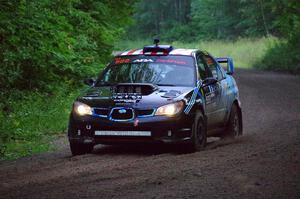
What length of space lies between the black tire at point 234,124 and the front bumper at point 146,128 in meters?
2.46

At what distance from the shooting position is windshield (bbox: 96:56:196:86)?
12.4 meters

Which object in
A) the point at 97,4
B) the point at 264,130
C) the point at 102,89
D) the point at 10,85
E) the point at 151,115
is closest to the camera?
the point at 151,115

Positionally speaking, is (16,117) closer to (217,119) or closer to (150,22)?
(217,119)

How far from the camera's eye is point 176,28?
301 ft

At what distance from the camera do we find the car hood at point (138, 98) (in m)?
11.4

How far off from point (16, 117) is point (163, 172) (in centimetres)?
764

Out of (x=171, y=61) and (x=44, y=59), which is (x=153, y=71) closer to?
(x=171, y=61)

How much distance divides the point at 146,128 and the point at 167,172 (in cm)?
215

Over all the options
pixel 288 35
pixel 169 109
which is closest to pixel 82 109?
pixel 169 109

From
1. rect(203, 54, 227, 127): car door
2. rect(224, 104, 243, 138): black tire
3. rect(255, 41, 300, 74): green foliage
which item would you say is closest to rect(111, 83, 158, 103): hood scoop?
rect(203, 54, 227, 127): car door

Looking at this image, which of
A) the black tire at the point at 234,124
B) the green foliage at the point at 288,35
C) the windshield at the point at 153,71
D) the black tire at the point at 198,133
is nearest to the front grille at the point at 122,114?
the black tire at the point at 198,133

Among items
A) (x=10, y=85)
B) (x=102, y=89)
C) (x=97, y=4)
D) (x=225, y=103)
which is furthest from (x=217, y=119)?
(x=97, y=4)

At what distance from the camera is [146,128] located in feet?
37.2

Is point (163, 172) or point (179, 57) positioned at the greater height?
point (179, 57)
